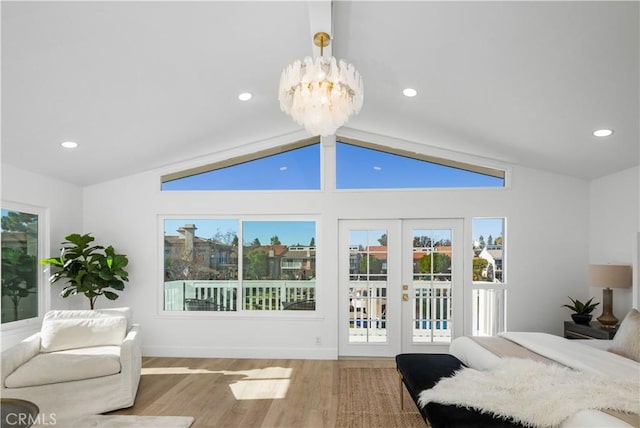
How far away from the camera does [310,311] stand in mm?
5926

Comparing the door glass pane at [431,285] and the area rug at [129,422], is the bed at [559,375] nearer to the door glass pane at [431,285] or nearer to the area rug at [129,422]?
the door glass pane at [431,285]

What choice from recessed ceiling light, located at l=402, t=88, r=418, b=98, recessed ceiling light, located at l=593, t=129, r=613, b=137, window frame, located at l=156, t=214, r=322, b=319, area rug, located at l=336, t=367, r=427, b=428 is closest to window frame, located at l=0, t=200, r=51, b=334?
window frame, located at l=156, t=214, r=322, b=319

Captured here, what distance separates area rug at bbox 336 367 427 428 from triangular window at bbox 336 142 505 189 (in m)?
2.44

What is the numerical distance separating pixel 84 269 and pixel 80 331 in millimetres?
1227

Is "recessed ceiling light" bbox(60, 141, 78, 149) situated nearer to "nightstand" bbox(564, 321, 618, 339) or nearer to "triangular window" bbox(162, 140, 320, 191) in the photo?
"triangular window" bbox(162, 140, 320, 191)

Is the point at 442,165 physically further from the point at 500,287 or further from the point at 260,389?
the point at 260,389

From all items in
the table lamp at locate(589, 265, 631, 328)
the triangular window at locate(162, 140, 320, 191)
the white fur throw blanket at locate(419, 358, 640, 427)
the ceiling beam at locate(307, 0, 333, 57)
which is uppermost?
the ceiling beam at locate(307, 0, 333, 57)

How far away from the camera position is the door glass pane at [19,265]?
15.1ft

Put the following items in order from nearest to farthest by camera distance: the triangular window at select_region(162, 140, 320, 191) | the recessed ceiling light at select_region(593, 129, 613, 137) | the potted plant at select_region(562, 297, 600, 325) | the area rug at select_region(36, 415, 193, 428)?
the area rug at select_region(36, 415, 193, 428) < the recessed ceiling light at select_region(593, 129, 613, 137) < the potted plant at select_region(562, 297, 600, 325) < the triangular window at select_region(162, 140, 320, 191)

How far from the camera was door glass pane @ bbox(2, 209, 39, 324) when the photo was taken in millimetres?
4617

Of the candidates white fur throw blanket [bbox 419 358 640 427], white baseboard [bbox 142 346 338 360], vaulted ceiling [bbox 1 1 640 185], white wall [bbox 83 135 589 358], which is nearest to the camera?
white fur throw blanket [bbox 419 358 640 427]

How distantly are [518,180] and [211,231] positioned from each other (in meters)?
4.22

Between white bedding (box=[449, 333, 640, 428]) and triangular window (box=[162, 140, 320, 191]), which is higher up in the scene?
triangular window (box=[162, 140, 320, 191])

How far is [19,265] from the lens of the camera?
4.84 m
